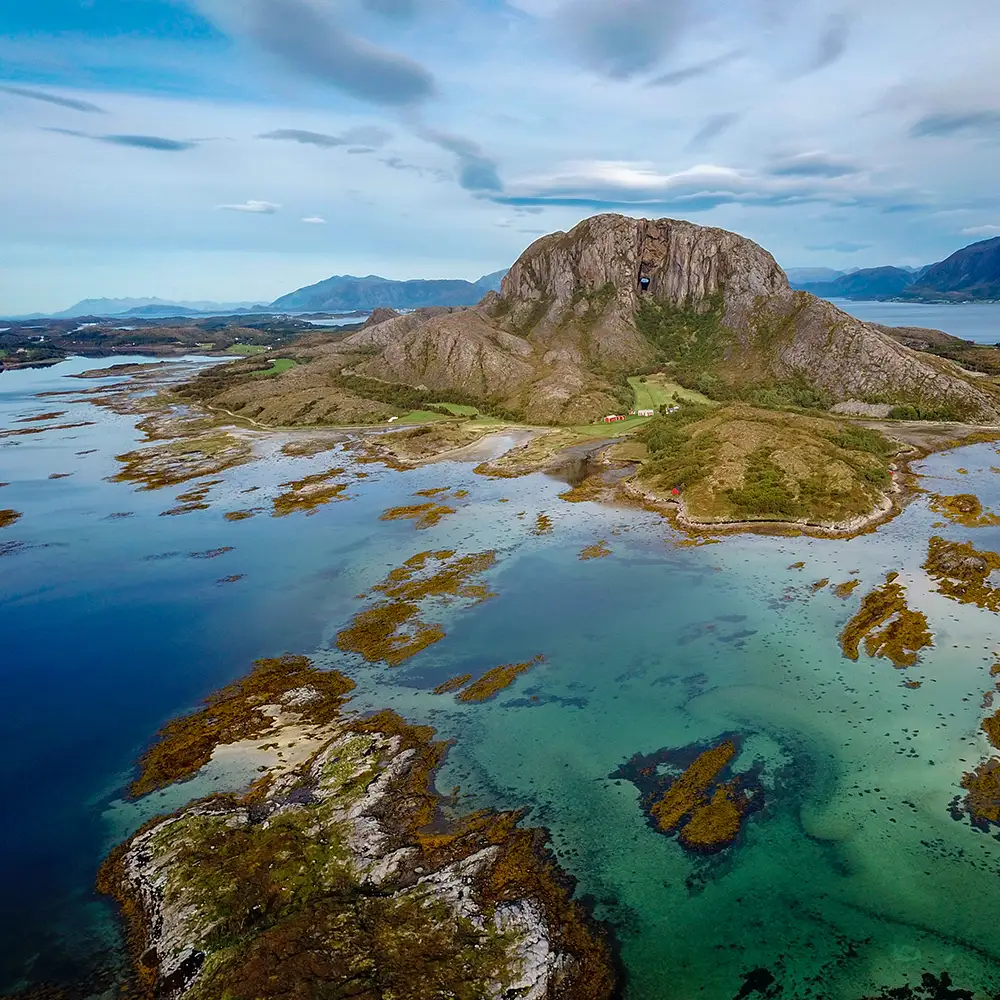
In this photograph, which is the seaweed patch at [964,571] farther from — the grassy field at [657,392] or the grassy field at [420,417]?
the grassy field at [420,417]

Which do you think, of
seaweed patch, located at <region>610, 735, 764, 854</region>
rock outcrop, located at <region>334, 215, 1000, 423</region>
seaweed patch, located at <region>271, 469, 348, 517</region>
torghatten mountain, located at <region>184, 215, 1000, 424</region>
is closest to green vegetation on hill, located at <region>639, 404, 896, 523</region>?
torghatten mountain, located at <region>184, 215, 1000, 424</region>

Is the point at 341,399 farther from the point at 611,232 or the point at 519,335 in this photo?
the point at 611,232

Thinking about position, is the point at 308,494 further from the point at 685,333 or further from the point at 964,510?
the point at 685,333

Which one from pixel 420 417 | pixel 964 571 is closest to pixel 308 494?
pixel 420 417

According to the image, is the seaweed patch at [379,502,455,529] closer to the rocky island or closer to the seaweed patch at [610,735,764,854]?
the rocky island

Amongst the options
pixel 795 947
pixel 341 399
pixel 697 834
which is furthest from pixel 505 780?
pixel 341 399

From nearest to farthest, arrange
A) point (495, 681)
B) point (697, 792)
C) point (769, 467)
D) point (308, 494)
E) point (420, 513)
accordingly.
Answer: point (697, 792) → point (495, 681) → point (769, 467) → point (420, 513) → point (308, 494)
